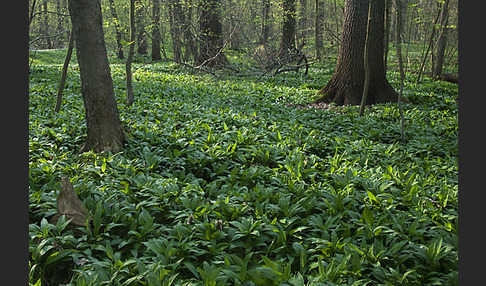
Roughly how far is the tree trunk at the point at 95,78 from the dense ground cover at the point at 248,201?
0.26 metres

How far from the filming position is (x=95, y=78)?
4336mm

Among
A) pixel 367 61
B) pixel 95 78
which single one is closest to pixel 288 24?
pixel 367 61

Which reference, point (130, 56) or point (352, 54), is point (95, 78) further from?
point (352, 54)

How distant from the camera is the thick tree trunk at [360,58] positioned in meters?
7.59

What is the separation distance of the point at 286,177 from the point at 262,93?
544 cm

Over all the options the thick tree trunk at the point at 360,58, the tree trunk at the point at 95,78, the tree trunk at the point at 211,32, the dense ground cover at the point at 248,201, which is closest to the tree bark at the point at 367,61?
the dense ground cover at the point at 248,201

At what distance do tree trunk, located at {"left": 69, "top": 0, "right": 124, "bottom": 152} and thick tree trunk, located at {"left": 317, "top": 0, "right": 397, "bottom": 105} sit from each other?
5.28 meters

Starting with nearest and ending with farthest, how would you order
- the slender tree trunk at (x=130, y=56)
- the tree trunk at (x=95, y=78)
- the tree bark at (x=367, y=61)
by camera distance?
the tree trunk at (x=95, y=78) < the tree bark at (x=367, y=61) < the slender tree trunk at (x=130, y=56)

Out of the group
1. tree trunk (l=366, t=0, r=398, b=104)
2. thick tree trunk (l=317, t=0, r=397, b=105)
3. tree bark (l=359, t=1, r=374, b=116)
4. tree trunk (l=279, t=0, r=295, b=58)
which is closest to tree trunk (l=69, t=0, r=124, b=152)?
tree bark (l=359, t=1, r=374, b=116)

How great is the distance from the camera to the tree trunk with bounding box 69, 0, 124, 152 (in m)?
4.16

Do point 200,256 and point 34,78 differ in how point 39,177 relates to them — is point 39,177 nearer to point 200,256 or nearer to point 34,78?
point 200,256

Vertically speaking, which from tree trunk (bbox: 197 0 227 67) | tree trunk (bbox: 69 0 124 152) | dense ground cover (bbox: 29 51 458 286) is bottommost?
dense ground cover (bbox: 29 51 458 286)

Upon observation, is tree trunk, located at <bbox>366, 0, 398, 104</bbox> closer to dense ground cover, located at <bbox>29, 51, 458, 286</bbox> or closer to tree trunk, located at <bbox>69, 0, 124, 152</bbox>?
dense ground cover, located at <bbox>29, 51, 458, 286</bbox>

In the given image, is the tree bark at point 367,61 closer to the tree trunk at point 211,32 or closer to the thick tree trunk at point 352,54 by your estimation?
the thick tree trunk at point 352,54
